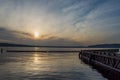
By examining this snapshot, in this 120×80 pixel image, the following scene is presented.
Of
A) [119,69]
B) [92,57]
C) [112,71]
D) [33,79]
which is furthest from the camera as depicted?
[92,57]

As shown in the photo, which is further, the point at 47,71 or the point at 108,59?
the point at 108,59

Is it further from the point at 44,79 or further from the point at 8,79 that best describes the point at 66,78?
the point at 8,79

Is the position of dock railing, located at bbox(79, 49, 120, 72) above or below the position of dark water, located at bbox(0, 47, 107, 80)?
above

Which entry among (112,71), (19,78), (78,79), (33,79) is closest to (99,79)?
(78,79)

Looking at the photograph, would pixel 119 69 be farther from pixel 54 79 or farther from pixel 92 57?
pixel 92 57

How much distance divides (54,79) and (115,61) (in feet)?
33.8

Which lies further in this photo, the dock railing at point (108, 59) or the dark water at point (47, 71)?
the dock railing at point (108, 59)

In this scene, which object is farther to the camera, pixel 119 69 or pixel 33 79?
pixel 119 69

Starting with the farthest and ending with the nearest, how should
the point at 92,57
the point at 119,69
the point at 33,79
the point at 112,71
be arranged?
the point at 92,57 → the point at 112,71 → the point at 119,69 → the point at 33,79

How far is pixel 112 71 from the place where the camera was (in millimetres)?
30422

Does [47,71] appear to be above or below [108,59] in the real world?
below

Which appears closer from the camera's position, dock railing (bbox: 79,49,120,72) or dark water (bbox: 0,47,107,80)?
dark water (bbox: 0,47,107,80)

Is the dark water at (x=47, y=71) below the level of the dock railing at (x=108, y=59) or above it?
below

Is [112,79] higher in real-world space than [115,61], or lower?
lower
